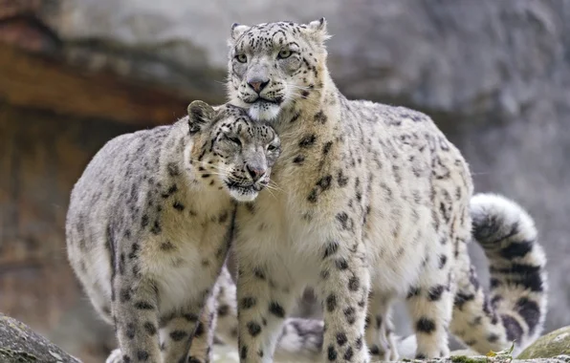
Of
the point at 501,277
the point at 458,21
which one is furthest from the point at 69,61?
the point at 501,277

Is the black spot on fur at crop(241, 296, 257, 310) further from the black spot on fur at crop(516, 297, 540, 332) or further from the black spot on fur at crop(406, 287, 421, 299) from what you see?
the black spot on fur at crop(516, 297, 540, 332)

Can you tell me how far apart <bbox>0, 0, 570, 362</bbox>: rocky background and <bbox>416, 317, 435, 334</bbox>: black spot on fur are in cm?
450

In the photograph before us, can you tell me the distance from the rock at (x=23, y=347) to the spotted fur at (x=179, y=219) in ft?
3.63

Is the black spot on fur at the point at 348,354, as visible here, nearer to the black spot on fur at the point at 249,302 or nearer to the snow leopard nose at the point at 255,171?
the black spot on fur at the point at 249,302

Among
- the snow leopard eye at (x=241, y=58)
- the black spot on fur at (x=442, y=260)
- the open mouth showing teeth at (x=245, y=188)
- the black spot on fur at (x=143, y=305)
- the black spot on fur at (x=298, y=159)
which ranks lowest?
the black spot on fur at (x=143, y=305)

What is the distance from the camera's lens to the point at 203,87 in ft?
34.6

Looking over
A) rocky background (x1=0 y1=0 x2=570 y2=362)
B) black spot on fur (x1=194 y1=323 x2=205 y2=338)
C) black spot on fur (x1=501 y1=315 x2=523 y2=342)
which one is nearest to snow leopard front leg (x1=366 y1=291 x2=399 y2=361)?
black spot on fur (x1=501 y1=315 x2=523 y2=342)

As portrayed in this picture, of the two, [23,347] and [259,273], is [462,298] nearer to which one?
[259,273]

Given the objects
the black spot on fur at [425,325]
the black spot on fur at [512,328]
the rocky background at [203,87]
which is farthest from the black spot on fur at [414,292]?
the rocky background at [203,87]

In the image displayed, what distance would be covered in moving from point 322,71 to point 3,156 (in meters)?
6.90

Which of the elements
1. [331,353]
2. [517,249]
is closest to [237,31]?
[331,353]

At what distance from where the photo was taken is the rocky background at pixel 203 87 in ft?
33.3

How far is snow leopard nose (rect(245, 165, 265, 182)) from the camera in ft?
17.0

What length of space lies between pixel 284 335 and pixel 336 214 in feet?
5.64
